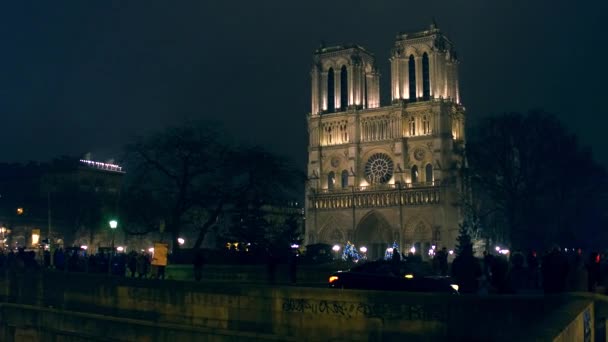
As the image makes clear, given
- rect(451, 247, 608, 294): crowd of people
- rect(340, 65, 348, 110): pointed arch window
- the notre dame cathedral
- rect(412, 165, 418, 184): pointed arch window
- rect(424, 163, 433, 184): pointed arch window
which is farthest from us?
rect(340, 65, 348, 110): pointed arch window

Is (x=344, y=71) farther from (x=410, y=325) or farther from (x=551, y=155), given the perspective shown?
(x=410, y=325)

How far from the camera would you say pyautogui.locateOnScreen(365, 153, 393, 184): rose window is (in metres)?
84.2

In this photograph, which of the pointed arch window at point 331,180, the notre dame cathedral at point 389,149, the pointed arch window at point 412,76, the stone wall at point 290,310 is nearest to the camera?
the stone wall at point 290,310

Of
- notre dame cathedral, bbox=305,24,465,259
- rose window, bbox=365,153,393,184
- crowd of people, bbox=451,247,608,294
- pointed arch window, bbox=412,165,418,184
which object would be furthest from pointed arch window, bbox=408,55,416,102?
crowd of people, bbox=451,247,608,294

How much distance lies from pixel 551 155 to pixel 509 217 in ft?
18.5

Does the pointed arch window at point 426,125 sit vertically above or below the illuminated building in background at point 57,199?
above

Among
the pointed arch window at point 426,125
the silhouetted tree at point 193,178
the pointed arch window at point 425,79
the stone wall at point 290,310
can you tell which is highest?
the pointed arch window at point 425,79

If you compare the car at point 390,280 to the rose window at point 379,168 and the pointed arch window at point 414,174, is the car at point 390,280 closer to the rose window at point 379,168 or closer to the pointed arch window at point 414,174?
the pointed arch window at point 414,174

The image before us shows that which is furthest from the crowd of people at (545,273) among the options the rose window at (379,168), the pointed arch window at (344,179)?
the pointed arch window at (344,179)

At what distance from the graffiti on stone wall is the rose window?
6777 centimetres

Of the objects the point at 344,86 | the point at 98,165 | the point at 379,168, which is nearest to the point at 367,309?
the point at 379,168

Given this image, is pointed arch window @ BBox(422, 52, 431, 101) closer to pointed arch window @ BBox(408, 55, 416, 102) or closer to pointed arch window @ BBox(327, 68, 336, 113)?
pointed arch window @ BBox(408, 55, 416, 102)

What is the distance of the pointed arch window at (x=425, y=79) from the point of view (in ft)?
274

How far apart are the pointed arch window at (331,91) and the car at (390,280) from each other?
7032 centimetres
